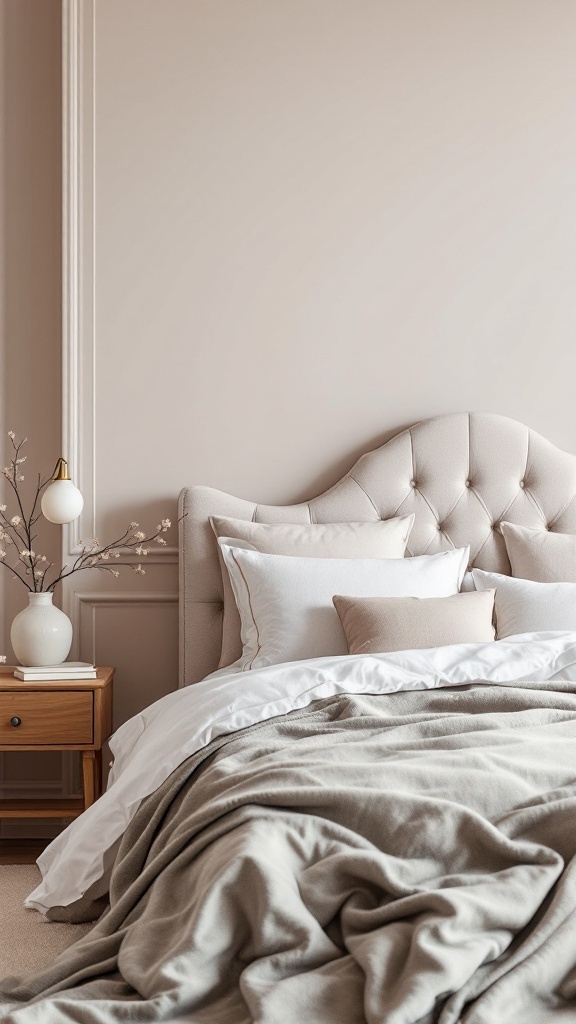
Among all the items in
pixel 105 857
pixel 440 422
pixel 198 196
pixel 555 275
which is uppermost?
pixel 198 196

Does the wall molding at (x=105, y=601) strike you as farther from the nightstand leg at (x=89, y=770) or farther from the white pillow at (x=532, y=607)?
the white pillow at (x=532, y=607)

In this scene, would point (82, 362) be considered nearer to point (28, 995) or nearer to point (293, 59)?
point (293, 59)

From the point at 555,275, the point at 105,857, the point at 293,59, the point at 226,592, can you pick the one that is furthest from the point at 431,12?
the point at 105,857

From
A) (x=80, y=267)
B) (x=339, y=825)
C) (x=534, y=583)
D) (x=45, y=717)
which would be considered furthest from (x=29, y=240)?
(x=339, y=825)

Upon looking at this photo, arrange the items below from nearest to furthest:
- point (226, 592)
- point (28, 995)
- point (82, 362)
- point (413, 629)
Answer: point (28, 995) → point (413, 629) → point (226, 592) → point (82, 362)

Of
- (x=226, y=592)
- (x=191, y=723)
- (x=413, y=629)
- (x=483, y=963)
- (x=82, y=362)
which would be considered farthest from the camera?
(x=82, y=362)

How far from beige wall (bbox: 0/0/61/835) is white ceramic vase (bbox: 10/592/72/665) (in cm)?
37

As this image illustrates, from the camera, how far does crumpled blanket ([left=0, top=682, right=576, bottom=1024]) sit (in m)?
1.18

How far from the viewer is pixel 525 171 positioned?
3.38 metres

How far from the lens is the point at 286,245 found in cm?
329

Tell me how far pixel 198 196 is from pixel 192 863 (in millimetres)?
2382

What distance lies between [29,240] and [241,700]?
6.36 feet

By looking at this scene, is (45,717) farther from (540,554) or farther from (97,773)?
(540,554)

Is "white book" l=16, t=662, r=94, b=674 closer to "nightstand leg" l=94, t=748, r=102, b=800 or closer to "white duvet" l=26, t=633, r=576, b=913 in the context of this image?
"nightstand leg" l=94, t=748, r=102, b=800
